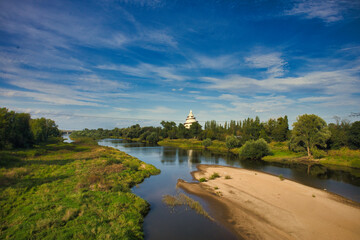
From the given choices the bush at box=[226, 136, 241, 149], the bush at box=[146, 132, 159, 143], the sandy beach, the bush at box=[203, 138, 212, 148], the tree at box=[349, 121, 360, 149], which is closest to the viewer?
the sandy beach

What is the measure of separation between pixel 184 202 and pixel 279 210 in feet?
27.0

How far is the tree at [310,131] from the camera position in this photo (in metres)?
39.2

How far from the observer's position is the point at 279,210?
1455 centimetres

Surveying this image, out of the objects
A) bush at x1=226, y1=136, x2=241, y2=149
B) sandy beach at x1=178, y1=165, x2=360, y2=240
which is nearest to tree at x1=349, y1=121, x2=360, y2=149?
bush at x1=226, y1=136, x2=241, y2=149

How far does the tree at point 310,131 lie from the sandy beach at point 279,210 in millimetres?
24821

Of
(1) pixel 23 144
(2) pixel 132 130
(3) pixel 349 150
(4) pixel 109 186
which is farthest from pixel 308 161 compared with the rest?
(2) pixel 132 130

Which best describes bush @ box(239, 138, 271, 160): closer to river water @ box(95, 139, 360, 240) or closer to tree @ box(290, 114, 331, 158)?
tree @ box(290, 114, 331, 158)

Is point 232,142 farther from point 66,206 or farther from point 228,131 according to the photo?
point 66,206

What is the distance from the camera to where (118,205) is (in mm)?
13562

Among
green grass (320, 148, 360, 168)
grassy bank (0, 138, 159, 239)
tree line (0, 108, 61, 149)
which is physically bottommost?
grassy bank (0, 138, 159, 239)

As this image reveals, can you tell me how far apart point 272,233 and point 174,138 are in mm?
86469

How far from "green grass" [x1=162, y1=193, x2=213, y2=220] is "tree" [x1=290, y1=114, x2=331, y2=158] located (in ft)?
121

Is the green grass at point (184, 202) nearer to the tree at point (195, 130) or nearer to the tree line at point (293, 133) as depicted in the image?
the tree line at point (293, 133)

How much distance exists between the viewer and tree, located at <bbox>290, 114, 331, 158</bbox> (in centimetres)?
3922
